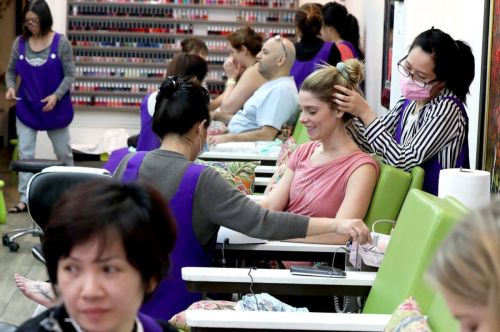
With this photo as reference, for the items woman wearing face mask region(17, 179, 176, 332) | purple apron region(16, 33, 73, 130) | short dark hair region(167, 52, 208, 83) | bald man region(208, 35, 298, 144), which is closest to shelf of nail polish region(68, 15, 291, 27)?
purple apron region(16, 33, 73, 130)

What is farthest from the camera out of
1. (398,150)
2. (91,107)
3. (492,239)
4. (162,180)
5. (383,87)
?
(91,107)

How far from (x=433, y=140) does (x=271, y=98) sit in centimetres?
281

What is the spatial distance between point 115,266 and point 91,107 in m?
9.20

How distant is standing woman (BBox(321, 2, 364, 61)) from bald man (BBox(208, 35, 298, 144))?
1.21 m

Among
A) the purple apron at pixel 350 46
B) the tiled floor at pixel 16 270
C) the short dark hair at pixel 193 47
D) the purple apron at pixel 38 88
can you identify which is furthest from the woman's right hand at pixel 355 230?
the purple apron at pixel 38 88

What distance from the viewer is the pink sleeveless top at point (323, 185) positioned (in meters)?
4.16

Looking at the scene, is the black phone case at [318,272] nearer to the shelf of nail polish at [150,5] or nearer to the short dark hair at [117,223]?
the short dark hair at [117,223]

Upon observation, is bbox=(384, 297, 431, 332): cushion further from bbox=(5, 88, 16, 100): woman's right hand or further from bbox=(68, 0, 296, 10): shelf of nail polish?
bbox=(68, 0, 296, 10): shelf of nail polish

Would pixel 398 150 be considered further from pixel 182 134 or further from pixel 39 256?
pixel 39 256

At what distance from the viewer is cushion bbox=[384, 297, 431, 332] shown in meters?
2.71

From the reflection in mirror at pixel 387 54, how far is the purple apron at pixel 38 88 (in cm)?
276

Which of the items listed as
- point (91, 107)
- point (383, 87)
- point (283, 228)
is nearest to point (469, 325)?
point (283, 228)

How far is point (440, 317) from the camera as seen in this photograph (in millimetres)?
2744

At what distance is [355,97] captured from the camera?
420 centimetres
